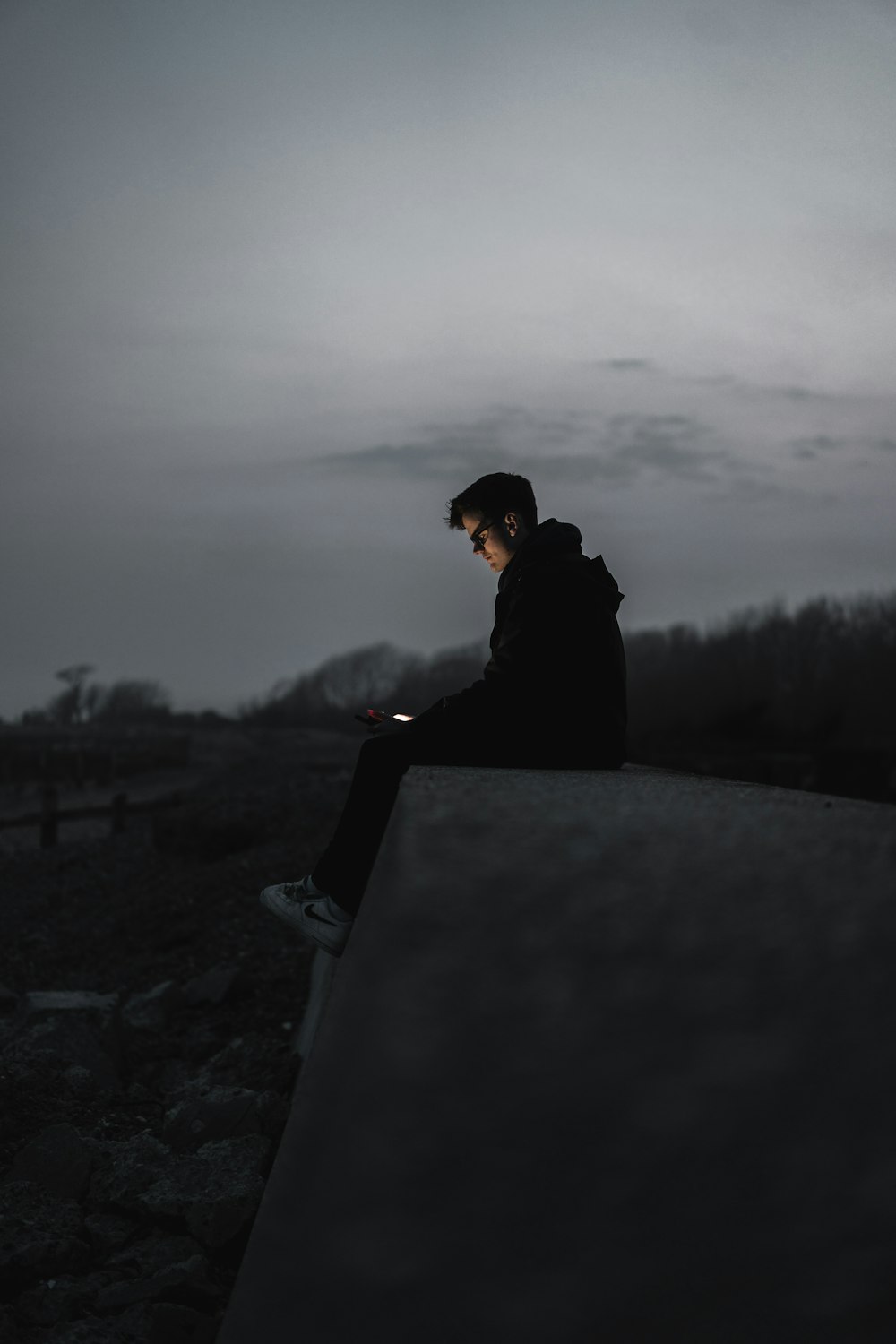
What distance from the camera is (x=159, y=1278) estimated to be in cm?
237

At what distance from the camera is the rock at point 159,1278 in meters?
2.32

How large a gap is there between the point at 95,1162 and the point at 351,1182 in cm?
208

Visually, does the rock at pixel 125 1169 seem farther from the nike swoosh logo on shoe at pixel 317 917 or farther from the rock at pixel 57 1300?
the nike swoosh logo on shoe at pixel 317 917

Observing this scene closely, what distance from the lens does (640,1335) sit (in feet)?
4.17

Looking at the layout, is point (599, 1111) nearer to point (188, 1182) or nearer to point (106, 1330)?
point (106, 1330)

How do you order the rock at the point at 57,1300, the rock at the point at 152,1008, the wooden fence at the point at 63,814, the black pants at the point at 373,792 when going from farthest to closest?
1. the wooden fence at the point at 63,814
2. the rock at the point at 152,1008
3. the black pants at the point at 373,792
4. the rock at the point at 57,1300

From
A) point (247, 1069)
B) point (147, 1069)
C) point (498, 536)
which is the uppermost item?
point (498, 536)

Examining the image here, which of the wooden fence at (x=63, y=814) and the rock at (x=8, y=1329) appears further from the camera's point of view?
the wooden fence at (x=63, y=814)

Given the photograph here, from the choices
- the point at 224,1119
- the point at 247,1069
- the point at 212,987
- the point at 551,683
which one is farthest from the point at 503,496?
the point at 212,987

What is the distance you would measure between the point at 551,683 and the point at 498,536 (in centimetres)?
82

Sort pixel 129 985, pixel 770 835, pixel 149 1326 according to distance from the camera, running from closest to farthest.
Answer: pixel 770 835, pixel 149 1326, pixel 129 985

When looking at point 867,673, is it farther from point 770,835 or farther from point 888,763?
point 770,835

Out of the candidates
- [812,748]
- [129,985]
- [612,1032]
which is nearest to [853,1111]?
[612,1032]

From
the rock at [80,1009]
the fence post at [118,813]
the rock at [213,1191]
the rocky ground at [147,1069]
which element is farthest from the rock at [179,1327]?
the fence post at [118,813]
